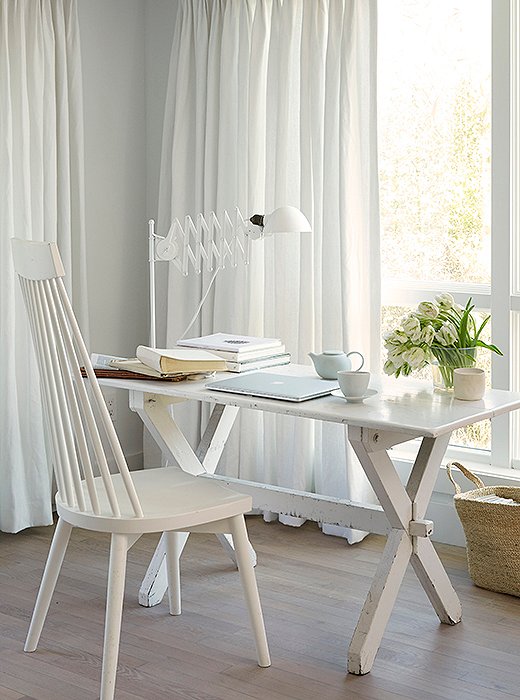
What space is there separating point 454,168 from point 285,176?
0.64 meters

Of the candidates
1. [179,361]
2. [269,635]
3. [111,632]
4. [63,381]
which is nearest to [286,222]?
[179,361]

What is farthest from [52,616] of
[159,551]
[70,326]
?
[70,326]

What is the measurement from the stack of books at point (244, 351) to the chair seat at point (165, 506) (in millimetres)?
454

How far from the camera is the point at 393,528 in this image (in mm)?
2701

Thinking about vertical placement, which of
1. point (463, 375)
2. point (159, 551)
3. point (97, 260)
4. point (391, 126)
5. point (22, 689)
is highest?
point (391, 126)

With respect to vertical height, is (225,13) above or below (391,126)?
above

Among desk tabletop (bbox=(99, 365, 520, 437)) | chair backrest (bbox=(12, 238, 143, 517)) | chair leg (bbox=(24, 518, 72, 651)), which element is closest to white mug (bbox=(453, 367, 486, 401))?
desk tabletop (bbox=(99, 365, 520, 437))

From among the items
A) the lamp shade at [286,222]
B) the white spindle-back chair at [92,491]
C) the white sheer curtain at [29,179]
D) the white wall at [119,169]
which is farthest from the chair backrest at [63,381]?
the white wall at [119,169]

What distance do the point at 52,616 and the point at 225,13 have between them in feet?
7.79

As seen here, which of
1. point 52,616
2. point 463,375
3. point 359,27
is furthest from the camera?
point 359,27

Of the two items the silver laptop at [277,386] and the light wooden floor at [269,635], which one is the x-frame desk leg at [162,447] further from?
the silver laptop at [277,386]

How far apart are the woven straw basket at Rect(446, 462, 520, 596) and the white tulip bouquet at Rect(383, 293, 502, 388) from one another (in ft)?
1.66

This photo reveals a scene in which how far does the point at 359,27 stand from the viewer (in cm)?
357

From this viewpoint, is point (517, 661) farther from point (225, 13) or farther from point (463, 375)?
point (225, 13)
